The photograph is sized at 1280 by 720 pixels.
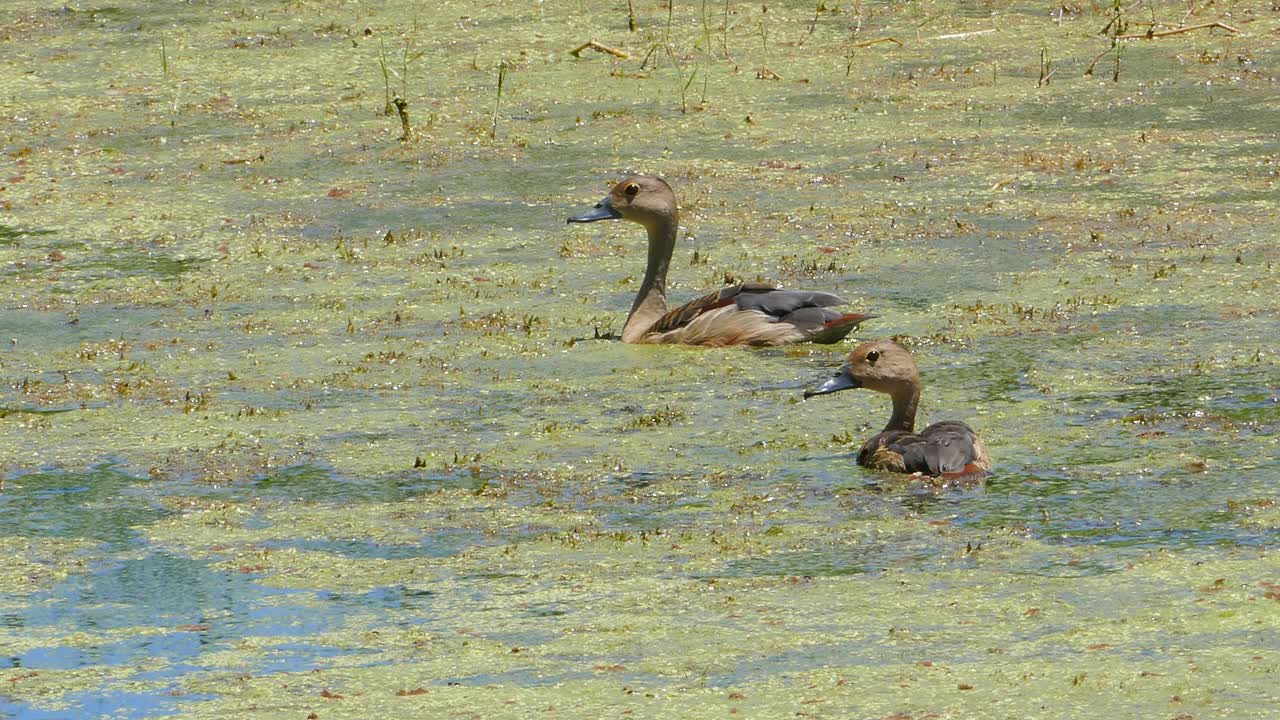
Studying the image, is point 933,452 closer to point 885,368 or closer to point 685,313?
point 885,368

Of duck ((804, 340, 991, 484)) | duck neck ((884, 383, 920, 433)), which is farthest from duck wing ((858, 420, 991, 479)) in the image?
duck neck ((884, 383, 920, 433))

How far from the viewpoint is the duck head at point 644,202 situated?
36.8ft

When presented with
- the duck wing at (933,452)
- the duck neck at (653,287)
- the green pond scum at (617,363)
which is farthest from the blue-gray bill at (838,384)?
the duck neck at (653,287)

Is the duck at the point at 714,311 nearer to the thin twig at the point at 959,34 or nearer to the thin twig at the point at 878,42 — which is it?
the thin twig at the point at 878,42

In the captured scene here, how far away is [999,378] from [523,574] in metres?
3.00

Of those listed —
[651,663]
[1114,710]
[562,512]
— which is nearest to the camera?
[1114,710]

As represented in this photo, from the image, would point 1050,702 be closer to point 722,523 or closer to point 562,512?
point 722,523

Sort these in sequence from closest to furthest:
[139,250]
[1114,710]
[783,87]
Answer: [1114,710]
[139,250]
[783,87]

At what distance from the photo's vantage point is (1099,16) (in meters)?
16.4

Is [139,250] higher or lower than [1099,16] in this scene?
lower

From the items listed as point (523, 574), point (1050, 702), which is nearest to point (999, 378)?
point (523, 574)

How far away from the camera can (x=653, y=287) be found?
35.8ft

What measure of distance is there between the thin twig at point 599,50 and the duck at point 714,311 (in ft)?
15.3

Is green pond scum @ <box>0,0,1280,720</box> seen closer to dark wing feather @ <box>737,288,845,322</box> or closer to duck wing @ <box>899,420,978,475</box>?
duck wing @ <box>899,420,978,475</box>
